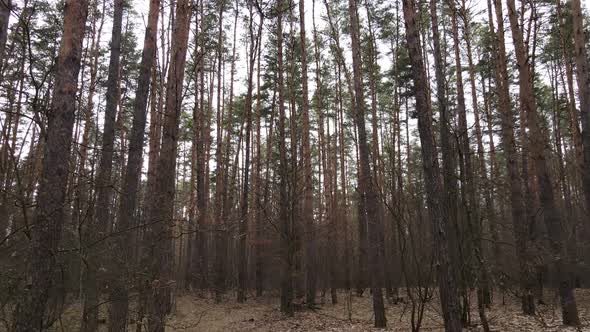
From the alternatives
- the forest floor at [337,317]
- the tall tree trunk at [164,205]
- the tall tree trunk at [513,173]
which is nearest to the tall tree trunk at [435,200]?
the forest floor at [337,317]

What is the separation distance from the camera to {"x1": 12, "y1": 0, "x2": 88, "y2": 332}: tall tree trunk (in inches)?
130

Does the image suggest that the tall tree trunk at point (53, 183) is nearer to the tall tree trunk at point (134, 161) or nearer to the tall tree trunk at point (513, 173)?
the tall tree trunk at point (134, 161)

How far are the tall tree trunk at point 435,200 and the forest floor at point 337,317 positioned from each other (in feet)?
6.06

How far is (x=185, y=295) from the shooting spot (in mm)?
17375

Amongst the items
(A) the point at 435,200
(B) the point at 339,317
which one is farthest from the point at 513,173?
(A) the point at 435,200

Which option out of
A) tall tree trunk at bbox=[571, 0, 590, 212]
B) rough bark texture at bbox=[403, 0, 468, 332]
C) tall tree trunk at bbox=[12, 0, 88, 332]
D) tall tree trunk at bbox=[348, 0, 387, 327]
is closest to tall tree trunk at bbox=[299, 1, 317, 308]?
tall tree trunk at bbox=[348, 0, 387, 327]

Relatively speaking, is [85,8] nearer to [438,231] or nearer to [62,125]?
[62,125]

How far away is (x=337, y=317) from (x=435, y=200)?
6.90 m

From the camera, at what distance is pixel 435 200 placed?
17.5 ft

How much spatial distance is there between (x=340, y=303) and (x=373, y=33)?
39.3 feet

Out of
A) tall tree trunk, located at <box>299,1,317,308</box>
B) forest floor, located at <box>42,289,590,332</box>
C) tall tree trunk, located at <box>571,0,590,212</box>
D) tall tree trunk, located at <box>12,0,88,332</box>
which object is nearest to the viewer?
tall tree trunk, located at <box>12,0,88,332</box>

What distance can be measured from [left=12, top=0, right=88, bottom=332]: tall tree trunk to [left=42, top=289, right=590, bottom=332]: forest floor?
14.1 ft

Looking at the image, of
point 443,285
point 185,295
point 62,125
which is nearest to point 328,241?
point 185,295

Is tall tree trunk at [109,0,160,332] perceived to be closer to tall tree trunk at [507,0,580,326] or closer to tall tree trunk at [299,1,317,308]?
tall tree trunk at [299,1,317,308]
